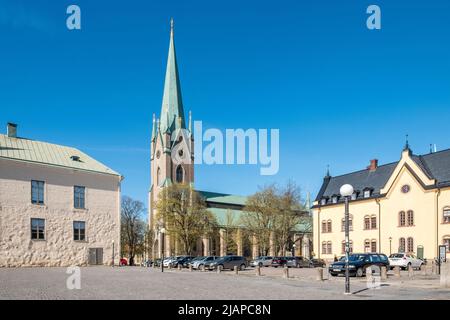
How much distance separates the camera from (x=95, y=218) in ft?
154

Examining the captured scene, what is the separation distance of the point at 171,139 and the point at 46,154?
53.0 metres

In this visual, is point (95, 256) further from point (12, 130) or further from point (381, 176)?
point (381, 176)

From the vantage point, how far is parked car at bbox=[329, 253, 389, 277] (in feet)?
99.2

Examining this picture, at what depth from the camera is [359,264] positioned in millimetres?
30312

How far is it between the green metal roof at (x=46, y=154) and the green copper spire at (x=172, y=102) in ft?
158

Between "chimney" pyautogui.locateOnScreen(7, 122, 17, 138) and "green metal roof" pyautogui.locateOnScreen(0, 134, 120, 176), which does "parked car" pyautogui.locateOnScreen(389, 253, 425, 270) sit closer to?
"green metal roof" pyautogui.locateOnScreen(0, 134, 120, 176)

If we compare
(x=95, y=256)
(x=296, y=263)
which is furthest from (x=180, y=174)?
(x=95, y=256)

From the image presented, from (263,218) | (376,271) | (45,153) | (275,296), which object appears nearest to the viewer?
(275,296)

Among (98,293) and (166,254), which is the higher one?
(98,293)

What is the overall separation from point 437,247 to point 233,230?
38860 mm

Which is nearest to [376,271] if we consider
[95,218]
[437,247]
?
[437,247]

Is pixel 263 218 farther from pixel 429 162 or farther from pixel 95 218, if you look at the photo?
pixel 95 218
